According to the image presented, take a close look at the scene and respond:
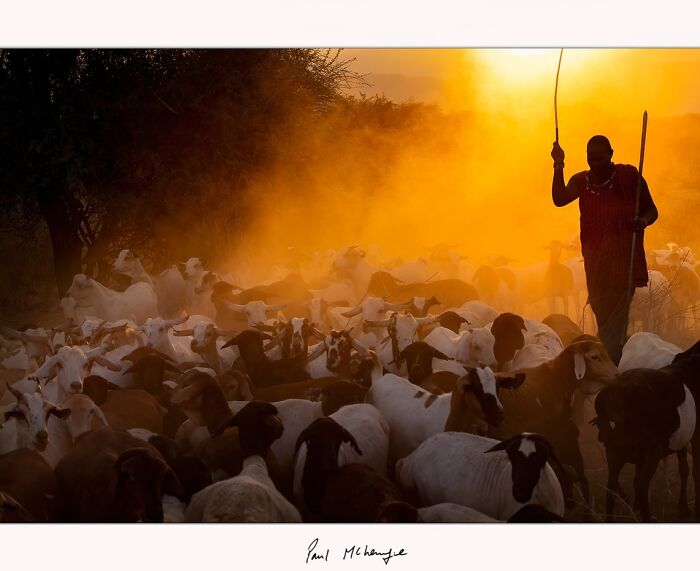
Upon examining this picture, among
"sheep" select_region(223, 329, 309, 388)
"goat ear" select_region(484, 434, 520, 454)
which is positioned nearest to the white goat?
"goat ear" select_region(484, 434, 520, 454)

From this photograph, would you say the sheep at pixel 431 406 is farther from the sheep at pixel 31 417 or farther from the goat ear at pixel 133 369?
the sheep at pixel 31 417

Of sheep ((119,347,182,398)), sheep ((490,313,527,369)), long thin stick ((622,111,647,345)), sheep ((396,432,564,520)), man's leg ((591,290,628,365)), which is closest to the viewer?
sheep ((396,432,564,520))

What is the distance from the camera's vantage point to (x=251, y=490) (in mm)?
6898

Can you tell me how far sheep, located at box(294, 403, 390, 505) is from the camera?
297 inches

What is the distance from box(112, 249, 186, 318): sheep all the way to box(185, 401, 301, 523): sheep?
9.14 feet

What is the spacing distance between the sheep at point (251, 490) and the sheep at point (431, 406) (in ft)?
3.75

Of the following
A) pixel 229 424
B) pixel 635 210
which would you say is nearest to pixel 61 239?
pixel 229 424

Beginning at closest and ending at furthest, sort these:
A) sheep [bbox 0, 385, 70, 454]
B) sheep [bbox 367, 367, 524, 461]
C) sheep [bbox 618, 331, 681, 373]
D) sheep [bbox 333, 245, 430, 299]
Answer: sheep [bbox 367, 367, 524, 461], sheep [bbox 0, 385, 70, 454], sheep [bbox 618, 331, 681, 373], sheep [bbox 333, 245, 430, 299]

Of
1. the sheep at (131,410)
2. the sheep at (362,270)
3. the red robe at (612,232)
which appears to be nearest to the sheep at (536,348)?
the red robe at (612,232)

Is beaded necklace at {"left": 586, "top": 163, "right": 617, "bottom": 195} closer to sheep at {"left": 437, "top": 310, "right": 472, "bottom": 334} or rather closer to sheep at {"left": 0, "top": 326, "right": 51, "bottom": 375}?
sheep at {"left": 437, "top": 310, "right": 472, "bottom": 334}

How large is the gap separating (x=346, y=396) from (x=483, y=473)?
162 cm

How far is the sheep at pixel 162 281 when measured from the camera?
32.2ft

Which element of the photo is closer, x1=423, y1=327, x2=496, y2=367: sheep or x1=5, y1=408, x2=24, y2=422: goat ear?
x1=5, y1=408, x2=24, y2=422: goat ear
